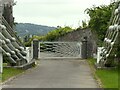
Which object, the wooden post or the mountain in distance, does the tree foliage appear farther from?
the mountain in distance

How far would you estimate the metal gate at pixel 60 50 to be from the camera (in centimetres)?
3206

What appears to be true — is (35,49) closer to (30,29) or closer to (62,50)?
(62,50)

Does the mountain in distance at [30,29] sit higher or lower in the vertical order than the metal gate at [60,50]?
higher

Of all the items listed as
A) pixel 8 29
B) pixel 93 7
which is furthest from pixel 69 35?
pixel 8 29

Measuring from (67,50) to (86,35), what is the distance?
6.12 feet

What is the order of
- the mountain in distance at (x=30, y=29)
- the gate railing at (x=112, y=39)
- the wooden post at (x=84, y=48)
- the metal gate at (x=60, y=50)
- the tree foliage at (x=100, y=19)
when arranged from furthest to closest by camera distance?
the mountain in distance at (x=30, y=29) < the metal gate at (x=60, y=50) < the wooden post at (x=84, y=48) < the tree foliage at (x=100, y=19) < the gate railing at (x=112, y=39)

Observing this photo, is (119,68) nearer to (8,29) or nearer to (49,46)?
(8,29)

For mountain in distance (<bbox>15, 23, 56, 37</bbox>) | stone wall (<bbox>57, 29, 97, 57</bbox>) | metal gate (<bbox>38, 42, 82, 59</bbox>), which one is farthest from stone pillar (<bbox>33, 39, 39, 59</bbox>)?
mountain in distance (<bbox>15, 23, 56, 37</bbox>)

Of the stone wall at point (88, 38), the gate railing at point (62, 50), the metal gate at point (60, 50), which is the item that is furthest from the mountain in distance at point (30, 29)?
the gate railing at point (62, 50)

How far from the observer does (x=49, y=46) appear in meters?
34.4

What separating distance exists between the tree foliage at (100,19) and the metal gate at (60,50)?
3330 millimetres

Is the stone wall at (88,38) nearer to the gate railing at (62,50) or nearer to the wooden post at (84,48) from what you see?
the wooden post at (84,48)

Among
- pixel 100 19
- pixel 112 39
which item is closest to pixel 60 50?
pixel 100 19

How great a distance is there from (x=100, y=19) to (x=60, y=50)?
19.2ft
